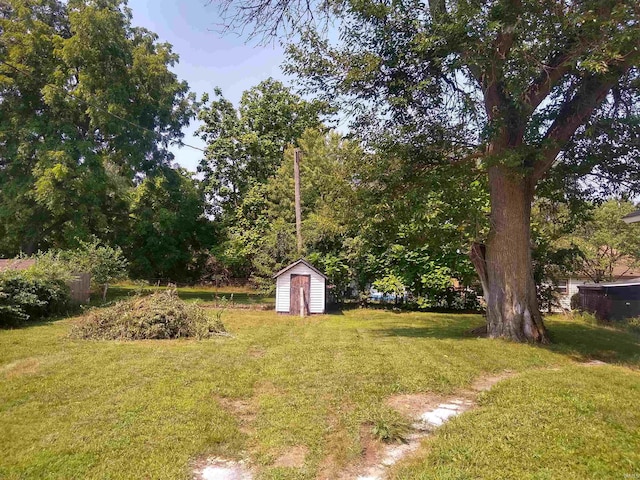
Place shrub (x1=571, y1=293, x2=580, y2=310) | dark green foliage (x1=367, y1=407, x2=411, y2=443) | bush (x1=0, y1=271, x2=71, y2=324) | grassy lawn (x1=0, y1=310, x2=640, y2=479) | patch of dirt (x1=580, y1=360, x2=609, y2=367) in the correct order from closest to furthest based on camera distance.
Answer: grassy lawn (x1=0, y1=310, x2=640, y2=479) → dark green foliage (x1=367, y1=407, x2=411, y2=443) → patch of dirt (x1=580, y1=360, x2=609, y2=367) → bush (x1=0, y1=271, x2=71, y2=324) → shrub (x1=571, y1=293, x2=580, y2=310)

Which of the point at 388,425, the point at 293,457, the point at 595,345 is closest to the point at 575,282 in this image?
the point at 595,345

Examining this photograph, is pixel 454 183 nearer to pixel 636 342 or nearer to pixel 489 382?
pixel 489 382

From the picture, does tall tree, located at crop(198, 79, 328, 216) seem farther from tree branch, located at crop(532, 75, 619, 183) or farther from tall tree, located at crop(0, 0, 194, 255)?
tree branch, located at crop(532, 75, 619, 183)

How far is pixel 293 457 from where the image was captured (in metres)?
3.65

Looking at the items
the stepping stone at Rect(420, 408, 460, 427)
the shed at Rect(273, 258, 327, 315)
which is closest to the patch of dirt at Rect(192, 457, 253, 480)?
the stepping stone at Rect(420, 408, 460, 427)

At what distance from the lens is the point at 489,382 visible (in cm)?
645

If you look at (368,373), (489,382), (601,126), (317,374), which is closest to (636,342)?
(601,126)

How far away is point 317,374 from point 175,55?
2650 cm

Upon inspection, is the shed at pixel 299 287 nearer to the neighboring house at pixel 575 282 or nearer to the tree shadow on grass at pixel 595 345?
the tree shadow on grass at pixel 595 345

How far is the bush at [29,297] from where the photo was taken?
11.4 metres

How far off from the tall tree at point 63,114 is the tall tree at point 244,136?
6940 millimetres

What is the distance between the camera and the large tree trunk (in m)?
10.2

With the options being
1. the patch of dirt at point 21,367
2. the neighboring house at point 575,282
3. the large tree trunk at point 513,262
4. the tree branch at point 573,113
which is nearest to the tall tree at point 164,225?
the patch of dirt at point 21,367

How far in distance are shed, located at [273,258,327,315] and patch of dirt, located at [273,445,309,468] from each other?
14537mm
